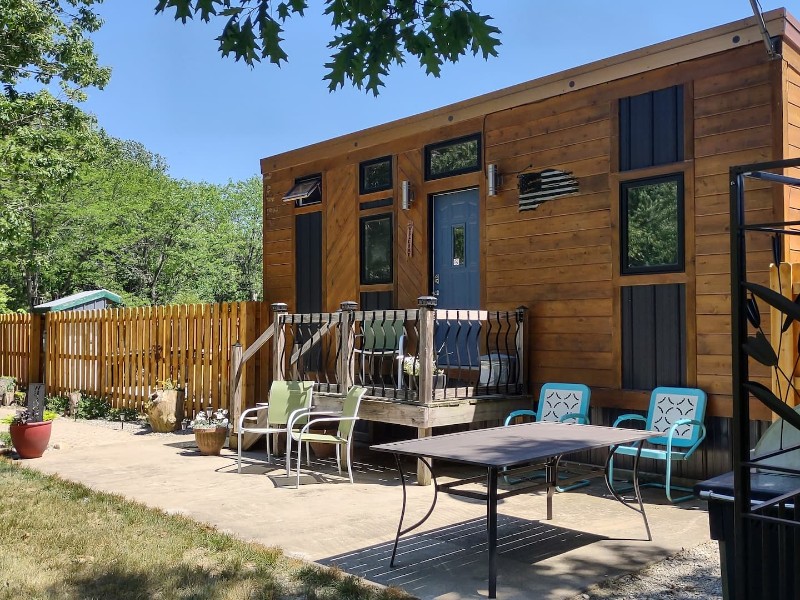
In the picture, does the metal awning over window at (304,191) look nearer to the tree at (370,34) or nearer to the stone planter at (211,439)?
the stone planter at (211,439)

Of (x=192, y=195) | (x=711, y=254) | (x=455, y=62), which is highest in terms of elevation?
(x=192, y=195)

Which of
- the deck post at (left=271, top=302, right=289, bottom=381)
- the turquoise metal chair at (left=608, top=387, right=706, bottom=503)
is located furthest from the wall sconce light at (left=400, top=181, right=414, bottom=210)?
the turquoise metal chair at (left=608, top=387, right=706, bottom=503)

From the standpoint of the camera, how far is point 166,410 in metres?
10.6

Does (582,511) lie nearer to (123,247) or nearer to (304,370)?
(304,370)

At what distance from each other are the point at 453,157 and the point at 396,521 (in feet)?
15.1

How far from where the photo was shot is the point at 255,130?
74.8 metres

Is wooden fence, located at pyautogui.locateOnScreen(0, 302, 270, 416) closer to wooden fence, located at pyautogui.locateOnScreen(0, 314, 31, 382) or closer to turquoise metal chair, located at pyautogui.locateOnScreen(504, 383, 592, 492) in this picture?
wooden fence, located at pyautogui.locateOnScreen(0, 314, 31, 382)

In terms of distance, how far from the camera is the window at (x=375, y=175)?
9.45 meters

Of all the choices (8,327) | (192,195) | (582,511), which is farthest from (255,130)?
(582,511)

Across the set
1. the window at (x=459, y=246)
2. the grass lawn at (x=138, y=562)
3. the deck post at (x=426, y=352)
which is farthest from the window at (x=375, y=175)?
the grass lawn at (x=138, y=562)

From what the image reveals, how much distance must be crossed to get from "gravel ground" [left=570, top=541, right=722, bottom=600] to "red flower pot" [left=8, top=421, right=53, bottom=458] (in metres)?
6.43

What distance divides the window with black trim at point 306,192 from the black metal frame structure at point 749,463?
7.95m

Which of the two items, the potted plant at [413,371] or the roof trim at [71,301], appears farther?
the roof trim at [71,301]

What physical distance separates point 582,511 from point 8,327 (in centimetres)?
1359
